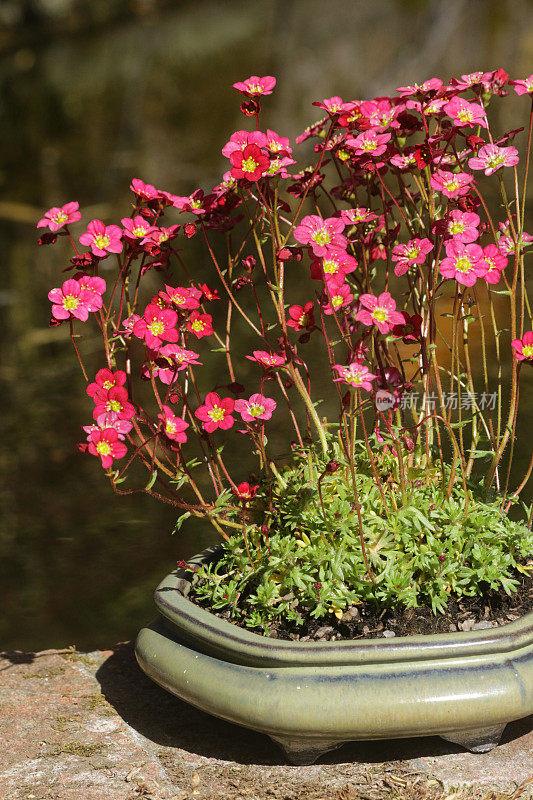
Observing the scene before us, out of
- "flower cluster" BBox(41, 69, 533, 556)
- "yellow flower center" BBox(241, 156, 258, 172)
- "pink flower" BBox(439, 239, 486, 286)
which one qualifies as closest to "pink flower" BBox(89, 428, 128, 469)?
"flower cluster" BBox(41, 69, 533, 556)

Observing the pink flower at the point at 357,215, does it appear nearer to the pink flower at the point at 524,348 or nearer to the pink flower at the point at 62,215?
the pink flower at the point at 524,348

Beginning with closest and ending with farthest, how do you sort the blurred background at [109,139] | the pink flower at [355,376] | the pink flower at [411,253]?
the pink flower at [355,376]
the pink flower at [411,253]
the blurred background at [109,139]

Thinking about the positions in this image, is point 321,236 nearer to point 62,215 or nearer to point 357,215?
point 357,215

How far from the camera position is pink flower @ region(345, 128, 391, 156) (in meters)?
1.26

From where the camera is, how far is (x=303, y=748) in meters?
1.29

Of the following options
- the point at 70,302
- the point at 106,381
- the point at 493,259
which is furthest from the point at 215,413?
the point at 493,259

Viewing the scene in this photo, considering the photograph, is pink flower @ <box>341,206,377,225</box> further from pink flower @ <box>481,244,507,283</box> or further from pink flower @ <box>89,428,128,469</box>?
pink flower @ <box>89,428,128,469</box>

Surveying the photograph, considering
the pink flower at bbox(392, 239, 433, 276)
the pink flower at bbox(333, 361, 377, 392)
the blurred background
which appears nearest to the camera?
the pink flower at bbox(333, 361, 377, 392)

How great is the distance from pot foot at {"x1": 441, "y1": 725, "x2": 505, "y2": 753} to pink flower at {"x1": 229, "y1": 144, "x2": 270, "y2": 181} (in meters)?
0.86

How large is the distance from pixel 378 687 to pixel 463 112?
2.79 ft

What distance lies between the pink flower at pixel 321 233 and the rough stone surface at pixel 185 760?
30.5 inches

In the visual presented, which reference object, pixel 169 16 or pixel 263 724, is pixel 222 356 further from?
pixel 169 16

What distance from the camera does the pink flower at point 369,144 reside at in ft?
4.13

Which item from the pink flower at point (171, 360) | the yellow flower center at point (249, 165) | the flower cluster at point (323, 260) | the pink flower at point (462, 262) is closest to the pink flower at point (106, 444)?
the flower cluster at point (323, 260)
